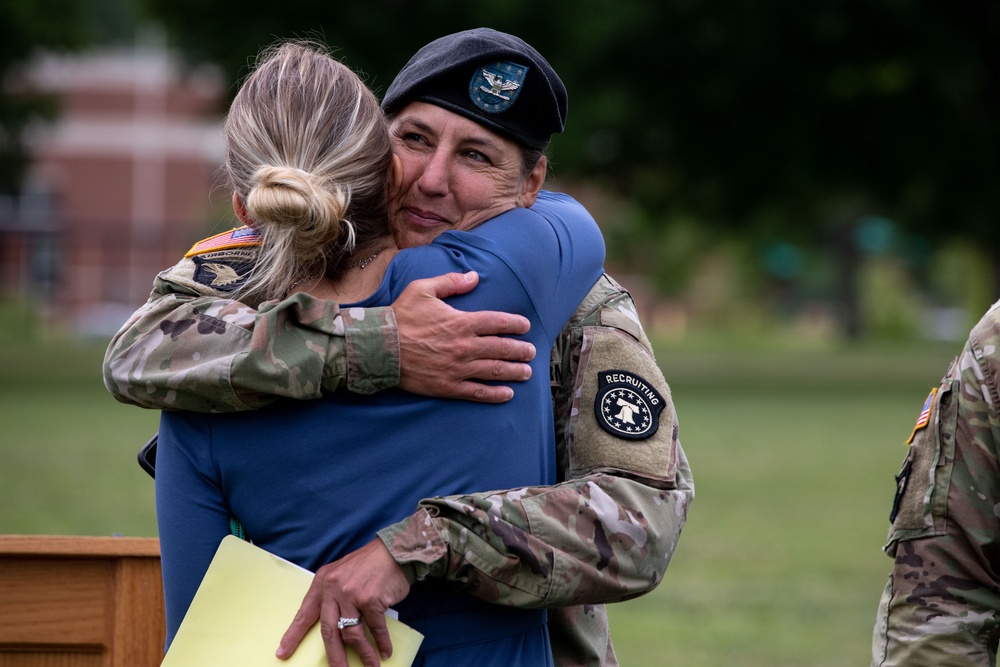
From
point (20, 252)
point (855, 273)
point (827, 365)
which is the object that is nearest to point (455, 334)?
point (827, 365)

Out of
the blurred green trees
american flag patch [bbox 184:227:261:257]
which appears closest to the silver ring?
american flag patch [bbox 184:227:261:257]

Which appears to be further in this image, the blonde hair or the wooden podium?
the wooden podium

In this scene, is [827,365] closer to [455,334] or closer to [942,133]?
[942,133]

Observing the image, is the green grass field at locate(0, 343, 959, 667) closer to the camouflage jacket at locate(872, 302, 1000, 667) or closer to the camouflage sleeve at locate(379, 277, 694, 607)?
the camouflage jacket at locate(872, 302, 1000, 667)

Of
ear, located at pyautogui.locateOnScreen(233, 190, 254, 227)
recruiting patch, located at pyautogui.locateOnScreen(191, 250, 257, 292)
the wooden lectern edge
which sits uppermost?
ear, located at pyautogui.locateOnScreen(233, 190, 254, 227)

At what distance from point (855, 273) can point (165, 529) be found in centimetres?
5570

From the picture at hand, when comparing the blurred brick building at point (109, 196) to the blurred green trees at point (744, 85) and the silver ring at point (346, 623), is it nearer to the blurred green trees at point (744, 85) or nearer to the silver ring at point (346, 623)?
the blurred green trees at point (744, 85)

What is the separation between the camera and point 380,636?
2018 millimetres

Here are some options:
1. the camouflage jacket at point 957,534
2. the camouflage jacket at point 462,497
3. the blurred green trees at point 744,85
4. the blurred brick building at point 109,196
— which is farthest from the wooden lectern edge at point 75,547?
the blurred brick building at point 109,196

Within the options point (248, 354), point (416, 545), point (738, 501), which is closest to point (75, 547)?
point (248, 354)

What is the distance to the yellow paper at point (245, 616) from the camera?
79.7 inches

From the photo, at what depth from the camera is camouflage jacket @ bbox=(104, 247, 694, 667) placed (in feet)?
6.68

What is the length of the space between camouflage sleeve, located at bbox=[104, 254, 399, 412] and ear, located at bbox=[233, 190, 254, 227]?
143 millimetres

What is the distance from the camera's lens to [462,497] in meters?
2.07
